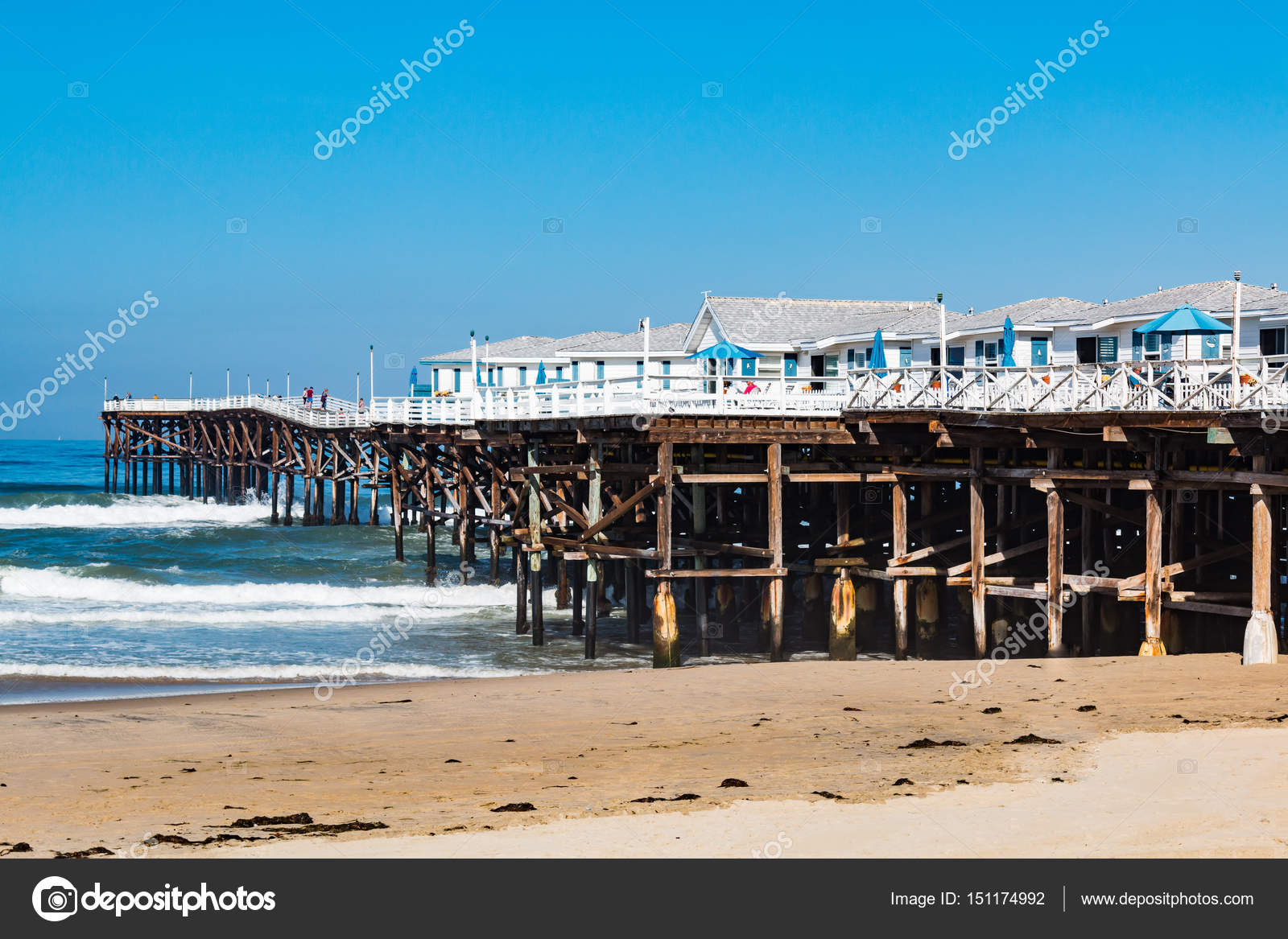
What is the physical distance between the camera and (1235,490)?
20.6 m

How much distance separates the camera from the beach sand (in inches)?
415

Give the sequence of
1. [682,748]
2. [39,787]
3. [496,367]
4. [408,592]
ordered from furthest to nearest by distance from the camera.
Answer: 1. [496,367]
2. [408,592]
3. [682,748]
4. [39,787]

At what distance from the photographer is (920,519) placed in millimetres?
26531

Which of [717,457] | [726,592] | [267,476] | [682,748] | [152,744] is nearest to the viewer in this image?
[682,748]

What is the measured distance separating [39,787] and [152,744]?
265 centimetres

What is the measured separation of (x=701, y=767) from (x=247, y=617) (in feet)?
70.4

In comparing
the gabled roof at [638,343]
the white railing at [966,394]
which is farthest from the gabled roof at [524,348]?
the white railing at [966,394]

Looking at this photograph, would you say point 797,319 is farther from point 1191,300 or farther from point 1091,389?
point 1091,389

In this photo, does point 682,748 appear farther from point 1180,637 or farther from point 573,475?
point 573,475
